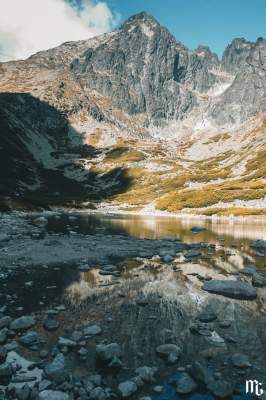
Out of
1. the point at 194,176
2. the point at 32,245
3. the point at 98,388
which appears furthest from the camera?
the point at 194,176

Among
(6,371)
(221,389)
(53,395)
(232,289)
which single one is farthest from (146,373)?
(232,289)

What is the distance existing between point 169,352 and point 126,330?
8.72 feet

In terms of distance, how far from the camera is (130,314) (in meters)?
16.8

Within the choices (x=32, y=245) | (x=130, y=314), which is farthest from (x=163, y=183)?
(x=130, y=314)

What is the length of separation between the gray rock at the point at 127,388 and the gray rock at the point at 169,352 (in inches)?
89.7

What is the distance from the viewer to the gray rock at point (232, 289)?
66.6 ft

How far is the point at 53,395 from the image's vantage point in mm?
9344

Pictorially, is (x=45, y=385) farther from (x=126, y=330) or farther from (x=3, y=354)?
(x=126, y=330)

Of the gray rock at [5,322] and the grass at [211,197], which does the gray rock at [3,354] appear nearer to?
the gray rock at [5,322]

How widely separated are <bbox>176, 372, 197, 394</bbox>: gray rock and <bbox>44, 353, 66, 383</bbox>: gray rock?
3587mm

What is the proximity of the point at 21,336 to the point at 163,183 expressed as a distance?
183055 mm

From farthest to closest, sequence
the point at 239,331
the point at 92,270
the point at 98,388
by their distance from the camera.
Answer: the point at 92,270, the point at 239,331, the point at 98,388

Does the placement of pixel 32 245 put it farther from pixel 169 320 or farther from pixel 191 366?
pixel 191 366

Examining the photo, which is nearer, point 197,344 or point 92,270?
point 197,344
